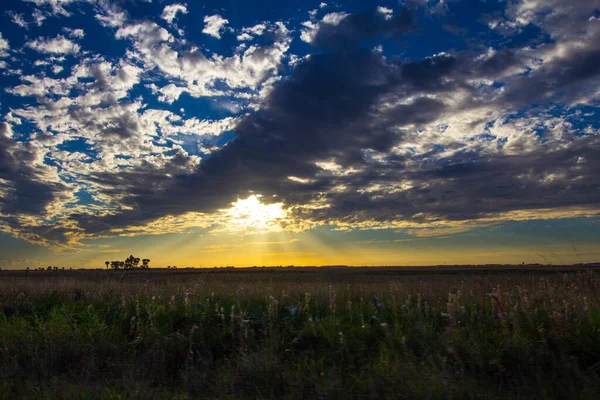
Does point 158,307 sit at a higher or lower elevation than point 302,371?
higher

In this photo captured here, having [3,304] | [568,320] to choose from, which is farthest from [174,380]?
[3,304]

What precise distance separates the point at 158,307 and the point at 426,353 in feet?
16.6

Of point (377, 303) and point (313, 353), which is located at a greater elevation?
point (377, 303)

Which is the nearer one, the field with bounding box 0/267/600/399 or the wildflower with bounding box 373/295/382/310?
the field with bounding box 0/267/600/399

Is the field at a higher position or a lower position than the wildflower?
lower

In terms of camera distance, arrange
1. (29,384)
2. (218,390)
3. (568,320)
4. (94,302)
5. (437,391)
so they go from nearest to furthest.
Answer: (437,391), (218,390), (29,384), (568,320), (94,302)

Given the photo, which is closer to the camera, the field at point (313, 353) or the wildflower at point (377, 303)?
the field at point (313, 353)

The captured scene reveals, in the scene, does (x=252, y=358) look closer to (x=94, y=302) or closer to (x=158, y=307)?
(x=158, y=307)

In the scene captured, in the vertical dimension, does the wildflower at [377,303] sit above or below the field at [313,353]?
above

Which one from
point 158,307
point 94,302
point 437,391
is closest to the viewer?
point 437,391

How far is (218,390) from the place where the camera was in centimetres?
430

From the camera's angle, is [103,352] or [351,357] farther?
[103,352]

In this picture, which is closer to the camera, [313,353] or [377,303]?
[313,353]

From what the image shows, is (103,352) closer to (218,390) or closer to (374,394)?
(218,390)
